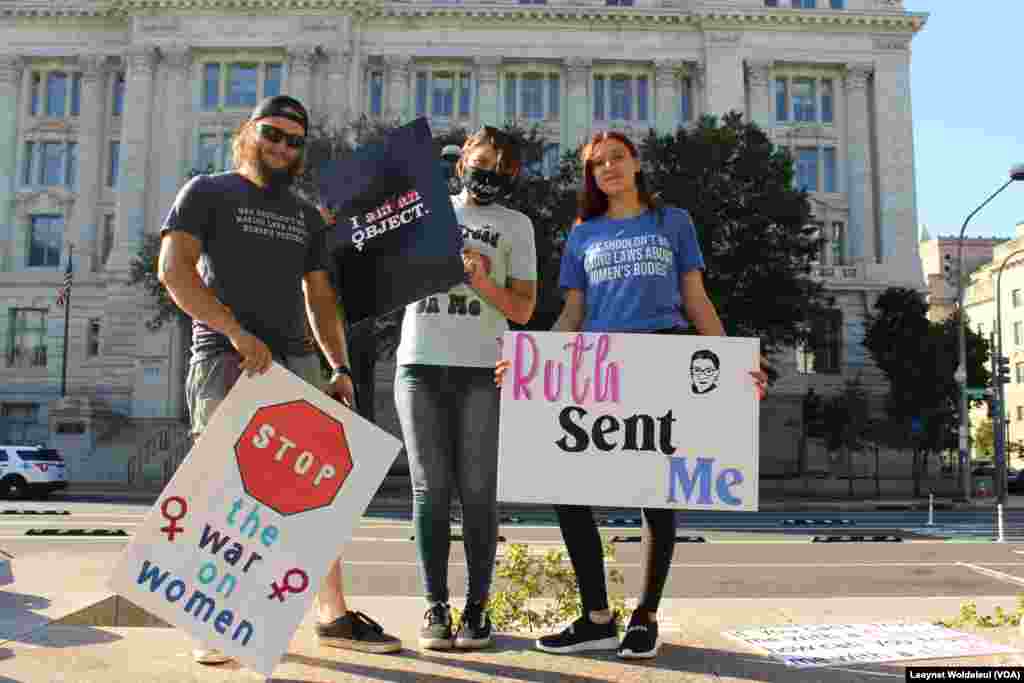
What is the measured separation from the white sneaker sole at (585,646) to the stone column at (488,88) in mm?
42001

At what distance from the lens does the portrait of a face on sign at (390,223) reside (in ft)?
13.6

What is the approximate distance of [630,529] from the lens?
1534 centimetres

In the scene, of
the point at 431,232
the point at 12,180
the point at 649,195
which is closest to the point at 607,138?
the point at 649,195

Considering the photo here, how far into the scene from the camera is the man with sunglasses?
3891 millimetres

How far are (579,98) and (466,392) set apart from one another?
42223mm

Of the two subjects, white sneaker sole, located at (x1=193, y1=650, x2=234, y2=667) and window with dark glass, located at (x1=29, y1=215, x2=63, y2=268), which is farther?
window with dark glass, located at (x1=29, y1=215, x2=63, y2=268)

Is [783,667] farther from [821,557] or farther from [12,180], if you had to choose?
[12,180]

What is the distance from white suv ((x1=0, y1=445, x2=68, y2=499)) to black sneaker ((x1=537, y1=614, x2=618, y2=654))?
25.3m

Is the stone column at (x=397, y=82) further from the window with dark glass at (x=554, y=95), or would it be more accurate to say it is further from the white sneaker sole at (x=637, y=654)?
the white sneaker sole at (x=637, y=654)

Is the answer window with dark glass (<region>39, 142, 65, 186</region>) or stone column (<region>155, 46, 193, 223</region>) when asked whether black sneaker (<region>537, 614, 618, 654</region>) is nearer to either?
stone column (<region>155, 46, 193, 223</region>)

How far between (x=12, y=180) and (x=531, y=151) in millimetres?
29310

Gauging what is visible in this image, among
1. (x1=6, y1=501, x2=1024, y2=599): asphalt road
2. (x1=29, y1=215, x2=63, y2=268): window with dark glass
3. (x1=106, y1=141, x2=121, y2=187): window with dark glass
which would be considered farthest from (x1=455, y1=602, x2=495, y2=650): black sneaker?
(x1=29, y1=215, x2=63, y2=268): window with dark glass

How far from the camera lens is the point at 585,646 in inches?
160

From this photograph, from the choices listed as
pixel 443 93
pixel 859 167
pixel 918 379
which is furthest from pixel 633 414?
pixel 859 167
